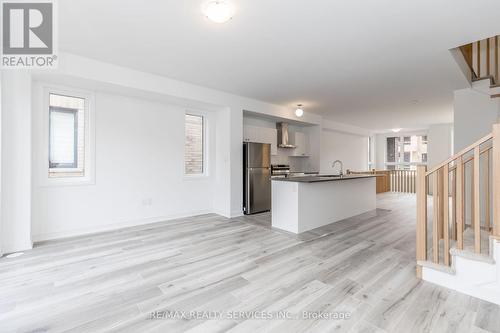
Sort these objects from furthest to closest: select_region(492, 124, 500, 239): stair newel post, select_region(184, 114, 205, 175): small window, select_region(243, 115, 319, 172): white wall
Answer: select_region(243, 115, 319, 172): white wall < select_region(184, 114, 205, 175): small window < select_region(492, 124, 500, 239): stair newel post

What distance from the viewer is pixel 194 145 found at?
530cm

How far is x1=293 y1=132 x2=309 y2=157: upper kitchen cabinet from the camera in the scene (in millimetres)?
7188

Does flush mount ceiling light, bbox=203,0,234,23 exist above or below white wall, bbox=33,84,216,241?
above

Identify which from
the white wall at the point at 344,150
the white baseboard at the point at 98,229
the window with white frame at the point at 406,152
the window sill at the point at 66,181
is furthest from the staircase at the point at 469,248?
the window with white frame at the point at 406,152

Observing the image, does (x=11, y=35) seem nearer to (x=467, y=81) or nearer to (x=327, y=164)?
(x=467, y=81)

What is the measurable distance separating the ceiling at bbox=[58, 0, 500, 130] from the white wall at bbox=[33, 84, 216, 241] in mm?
925

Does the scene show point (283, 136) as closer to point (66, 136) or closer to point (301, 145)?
point (301, 145)

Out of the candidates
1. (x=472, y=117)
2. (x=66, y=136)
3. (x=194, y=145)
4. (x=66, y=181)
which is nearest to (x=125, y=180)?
(x=66, y=181)

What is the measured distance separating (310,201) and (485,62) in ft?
14.0

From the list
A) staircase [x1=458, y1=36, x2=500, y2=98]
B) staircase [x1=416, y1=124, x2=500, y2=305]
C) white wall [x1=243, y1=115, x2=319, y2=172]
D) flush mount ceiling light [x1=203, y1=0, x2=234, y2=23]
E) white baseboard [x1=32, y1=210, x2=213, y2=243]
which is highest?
staircase [x1=458, y1=36, x2=500, y2=98]

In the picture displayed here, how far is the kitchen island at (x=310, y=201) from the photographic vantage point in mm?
3971

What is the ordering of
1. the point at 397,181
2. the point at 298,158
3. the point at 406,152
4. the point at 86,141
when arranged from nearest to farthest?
the point at 86,141
the point at 298,158
the point at 397,181
the point at 406,152

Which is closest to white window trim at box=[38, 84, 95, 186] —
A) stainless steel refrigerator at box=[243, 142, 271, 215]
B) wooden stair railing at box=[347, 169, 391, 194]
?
stainless steel refrigerator at box=[243, 142, 271, 215]

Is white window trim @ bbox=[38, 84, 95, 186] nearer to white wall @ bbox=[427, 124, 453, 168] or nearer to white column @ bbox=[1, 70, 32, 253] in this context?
white column @ bbox=[1, 70, 32, 253]
